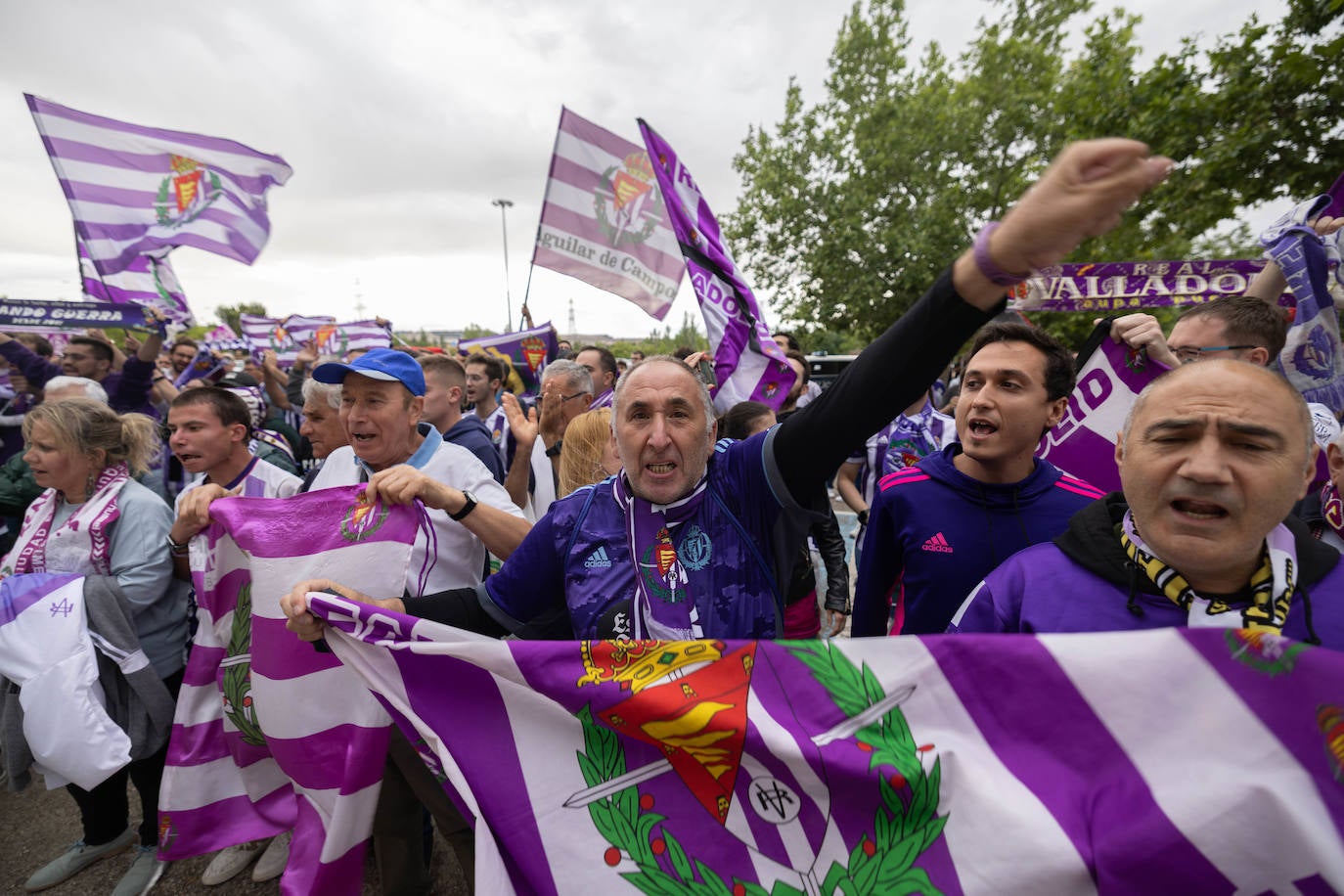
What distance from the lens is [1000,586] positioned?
1507 millimetres

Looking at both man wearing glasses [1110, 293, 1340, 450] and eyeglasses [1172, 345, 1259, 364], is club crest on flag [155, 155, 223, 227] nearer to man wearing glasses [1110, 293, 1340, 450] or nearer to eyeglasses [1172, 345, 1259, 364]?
man wearing glasses [1110, 293, 1340, 450]

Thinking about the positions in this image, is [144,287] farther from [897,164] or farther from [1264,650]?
[897,164]

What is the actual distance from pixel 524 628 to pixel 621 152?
5807 millimetres

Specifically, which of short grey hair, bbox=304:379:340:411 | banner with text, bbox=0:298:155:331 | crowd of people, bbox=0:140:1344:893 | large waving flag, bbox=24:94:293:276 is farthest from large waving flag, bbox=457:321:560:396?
short grey hair, bbox=304:379:340:411

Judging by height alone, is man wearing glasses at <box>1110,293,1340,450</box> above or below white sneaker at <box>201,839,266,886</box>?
above

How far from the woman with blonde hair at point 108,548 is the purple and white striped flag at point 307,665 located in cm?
64

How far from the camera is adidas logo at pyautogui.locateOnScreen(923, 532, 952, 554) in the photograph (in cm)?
211

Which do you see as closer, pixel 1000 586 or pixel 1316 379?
pixel 1000 586

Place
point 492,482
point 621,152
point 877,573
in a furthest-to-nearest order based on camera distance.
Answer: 1. point 621,152
2. point 492,482
3. point 877,573

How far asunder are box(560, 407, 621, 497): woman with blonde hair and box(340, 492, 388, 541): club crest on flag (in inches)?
43.6

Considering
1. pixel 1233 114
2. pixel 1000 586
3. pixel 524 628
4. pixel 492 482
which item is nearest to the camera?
pixel 1000 586

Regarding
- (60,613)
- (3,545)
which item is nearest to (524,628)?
(60,613)

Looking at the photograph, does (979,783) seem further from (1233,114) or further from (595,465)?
(1233,114)

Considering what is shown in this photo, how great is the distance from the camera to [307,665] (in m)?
2.04
